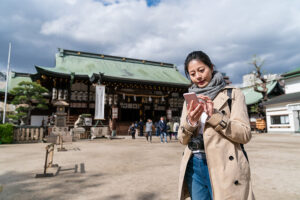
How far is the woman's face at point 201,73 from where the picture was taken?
1.47 metres

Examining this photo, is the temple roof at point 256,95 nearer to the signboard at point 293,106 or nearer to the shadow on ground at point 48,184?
the signboard at point 293,106

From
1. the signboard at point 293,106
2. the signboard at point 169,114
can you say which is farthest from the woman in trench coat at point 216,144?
the signboard at point 293,106

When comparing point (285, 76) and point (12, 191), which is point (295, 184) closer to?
point (12, 191)

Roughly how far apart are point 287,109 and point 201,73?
22713 mm

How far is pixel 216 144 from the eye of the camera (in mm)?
1208

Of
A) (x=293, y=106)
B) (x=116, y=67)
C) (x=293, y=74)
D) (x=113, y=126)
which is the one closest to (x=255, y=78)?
(x=293, y=74)

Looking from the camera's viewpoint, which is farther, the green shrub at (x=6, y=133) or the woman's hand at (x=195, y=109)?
the green shrub at (x=6, y=133)

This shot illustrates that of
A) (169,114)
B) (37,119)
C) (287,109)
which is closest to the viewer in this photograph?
(37,119)

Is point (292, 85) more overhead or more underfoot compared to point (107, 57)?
more underfoot

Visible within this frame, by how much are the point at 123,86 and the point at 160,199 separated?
16527 millimetres

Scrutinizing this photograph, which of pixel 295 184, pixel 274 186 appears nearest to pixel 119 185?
pixel 274 186

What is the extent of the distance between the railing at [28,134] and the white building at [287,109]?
887 inches

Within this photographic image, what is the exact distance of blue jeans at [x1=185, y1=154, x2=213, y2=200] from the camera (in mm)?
1313

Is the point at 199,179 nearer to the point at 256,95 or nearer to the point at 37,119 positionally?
the point at 37,119
